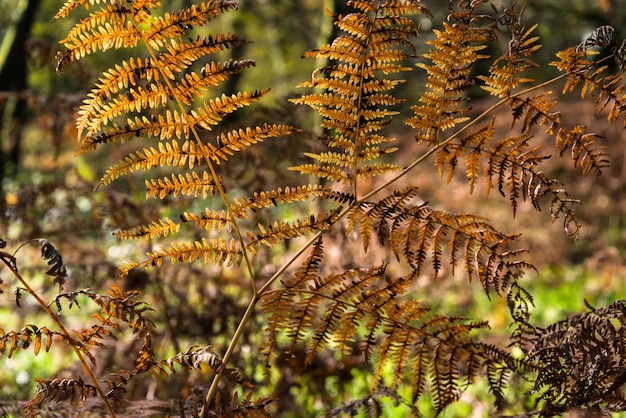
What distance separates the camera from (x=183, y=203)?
9.78 ft

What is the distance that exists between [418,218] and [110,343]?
2.19 meters

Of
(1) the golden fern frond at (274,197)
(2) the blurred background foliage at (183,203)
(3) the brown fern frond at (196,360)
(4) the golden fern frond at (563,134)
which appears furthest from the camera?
(2) the blurred background foliage at (183,203)

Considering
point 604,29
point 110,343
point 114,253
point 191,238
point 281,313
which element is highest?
point 604,29

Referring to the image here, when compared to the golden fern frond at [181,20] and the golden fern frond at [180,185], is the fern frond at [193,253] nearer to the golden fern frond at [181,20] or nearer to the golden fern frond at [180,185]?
the golden fern frond at [180,185]

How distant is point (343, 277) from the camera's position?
142 centimetres

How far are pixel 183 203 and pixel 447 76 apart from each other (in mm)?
1820

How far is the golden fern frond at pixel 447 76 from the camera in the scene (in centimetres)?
140

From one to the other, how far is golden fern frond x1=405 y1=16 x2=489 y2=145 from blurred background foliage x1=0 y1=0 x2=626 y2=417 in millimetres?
276

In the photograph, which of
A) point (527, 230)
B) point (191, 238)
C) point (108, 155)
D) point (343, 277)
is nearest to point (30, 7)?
point (191, 238)

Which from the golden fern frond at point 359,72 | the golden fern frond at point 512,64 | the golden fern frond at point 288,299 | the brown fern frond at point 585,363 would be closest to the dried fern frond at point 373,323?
the golden fern frond at point 288,299

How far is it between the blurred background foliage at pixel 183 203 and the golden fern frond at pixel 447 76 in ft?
0.91

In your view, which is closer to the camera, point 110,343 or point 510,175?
point 510,175

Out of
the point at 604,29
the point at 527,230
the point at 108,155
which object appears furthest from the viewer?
the point at 108,155

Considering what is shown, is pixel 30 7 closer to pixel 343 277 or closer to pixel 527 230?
pixel 343 277
